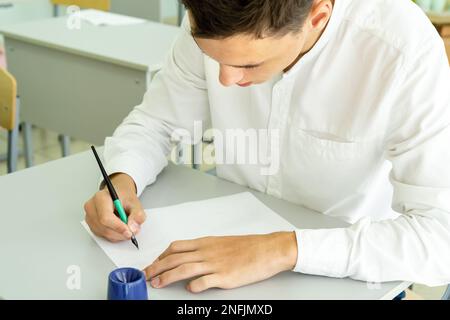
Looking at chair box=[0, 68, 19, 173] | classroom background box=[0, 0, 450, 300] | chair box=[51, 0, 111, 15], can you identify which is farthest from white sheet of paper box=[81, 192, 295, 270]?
chair box=[51, 0, 111, 15]

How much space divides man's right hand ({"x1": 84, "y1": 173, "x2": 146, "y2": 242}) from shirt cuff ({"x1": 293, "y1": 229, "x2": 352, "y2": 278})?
304 mm

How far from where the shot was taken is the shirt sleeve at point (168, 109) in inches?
56.3

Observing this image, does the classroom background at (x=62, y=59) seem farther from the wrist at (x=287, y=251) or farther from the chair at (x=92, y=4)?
the wrist at (x=287, y=251)

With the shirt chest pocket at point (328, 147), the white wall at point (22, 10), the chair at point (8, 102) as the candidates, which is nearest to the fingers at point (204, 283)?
the shirt chest pocket at point (328, 147)

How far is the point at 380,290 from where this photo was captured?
1046 mm

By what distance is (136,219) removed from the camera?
1.17 m

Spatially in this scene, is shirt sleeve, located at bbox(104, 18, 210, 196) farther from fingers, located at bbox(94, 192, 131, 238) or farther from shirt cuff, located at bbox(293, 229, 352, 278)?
shirt cuff, located at bbox(293, 229, 352, 278)

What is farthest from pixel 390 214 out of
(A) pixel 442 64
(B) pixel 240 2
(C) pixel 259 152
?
(B) pixel 240 2

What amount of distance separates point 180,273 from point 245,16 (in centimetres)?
41

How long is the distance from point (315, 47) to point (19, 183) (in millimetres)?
681

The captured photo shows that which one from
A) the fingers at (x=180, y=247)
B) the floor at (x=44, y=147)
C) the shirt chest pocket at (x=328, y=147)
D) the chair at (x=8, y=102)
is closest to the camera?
the fingers at (x=180, y=247)

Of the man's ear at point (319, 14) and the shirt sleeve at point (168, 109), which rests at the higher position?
the man's ear at point (319, 14)

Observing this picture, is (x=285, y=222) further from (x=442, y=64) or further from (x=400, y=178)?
(x=442, y=64)

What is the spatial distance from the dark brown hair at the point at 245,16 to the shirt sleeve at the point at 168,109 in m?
0.44
